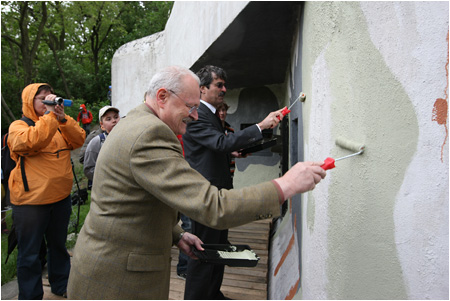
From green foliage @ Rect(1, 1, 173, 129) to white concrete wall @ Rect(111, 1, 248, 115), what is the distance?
788 cm

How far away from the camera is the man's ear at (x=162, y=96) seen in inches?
59.7

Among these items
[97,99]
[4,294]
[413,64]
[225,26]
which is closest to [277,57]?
[225,26]

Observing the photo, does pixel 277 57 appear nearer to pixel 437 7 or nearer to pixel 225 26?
pixel 225 26

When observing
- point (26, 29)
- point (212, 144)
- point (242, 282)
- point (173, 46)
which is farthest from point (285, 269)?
point (26, 29)

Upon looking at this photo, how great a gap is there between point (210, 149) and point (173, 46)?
3956mm

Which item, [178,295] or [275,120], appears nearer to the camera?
[275,120]

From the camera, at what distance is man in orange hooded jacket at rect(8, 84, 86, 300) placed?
2.70 m

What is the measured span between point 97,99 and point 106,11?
15.2ft

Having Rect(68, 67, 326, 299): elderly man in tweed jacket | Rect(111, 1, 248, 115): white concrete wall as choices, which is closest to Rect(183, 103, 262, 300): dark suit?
Rect(68, 67, 326, 299): elderly man in tweed jacket

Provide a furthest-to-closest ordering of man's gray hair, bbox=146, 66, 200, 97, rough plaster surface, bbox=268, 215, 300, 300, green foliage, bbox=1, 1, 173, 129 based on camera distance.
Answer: green foliage, bbox=1, 1, 173, 129
rough plaster surface, bbox=268, 215, 300, 300
man's gray hair, bbox=146, 66, 200, 97

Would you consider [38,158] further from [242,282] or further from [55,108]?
[242,282]

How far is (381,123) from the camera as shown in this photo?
1.30 meters

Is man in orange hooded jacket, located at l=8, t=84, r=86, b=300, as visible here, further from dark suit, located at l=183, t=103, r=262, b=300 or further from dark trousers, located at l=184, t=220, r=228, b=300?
dark trousers, located at l=184, t=220, r=228, b=300

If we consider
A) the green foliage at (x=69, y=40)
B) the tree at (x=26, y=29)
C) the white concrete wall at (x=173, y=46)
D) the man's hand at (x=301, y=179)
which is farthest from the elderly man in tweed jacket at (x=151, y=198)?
the tree at (x=26, y=29)
